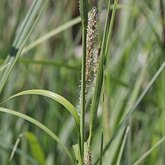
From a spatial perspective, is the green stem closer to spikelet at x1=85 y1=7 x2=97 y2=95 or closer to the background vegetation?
spikelet at x1=85 y1=7 x2=97 y2=95

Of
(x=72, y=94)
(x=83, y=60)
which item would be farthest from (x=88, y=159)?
(x=72, y=94)

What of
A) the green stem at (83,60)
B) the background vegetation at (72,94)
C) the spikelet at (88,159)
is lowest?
the spikelet at (88,159)

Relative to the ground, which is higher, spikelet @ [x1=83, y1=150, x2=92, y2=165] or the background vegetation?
the background vegetation

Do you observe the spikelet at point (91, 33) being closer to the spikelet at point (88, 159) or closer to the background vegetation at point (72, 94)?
the spikelet at point (88, 159)

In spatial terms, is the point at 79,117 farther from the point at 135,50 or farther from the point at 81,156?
the point at 135,50

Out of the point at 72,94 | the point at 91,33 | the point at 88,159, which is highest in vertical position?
the point at 72,94

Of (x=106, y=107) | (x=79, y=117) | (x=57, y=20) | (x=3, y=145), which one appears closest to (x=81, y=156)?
(x=79, y=117)

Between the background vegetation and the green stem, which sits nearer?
the green stem

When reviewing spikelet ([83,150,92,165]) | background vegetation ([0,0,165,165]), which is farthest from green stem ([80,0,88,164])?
background vegetation ([0,0,165,165])

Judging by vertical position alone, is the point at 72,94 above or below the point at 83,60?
above

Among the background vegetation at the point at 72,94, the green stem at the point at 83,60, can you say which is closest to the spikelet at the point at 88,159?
the green stem at the point at 83,60

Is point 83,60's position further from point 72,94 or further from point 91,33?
point 72,94
